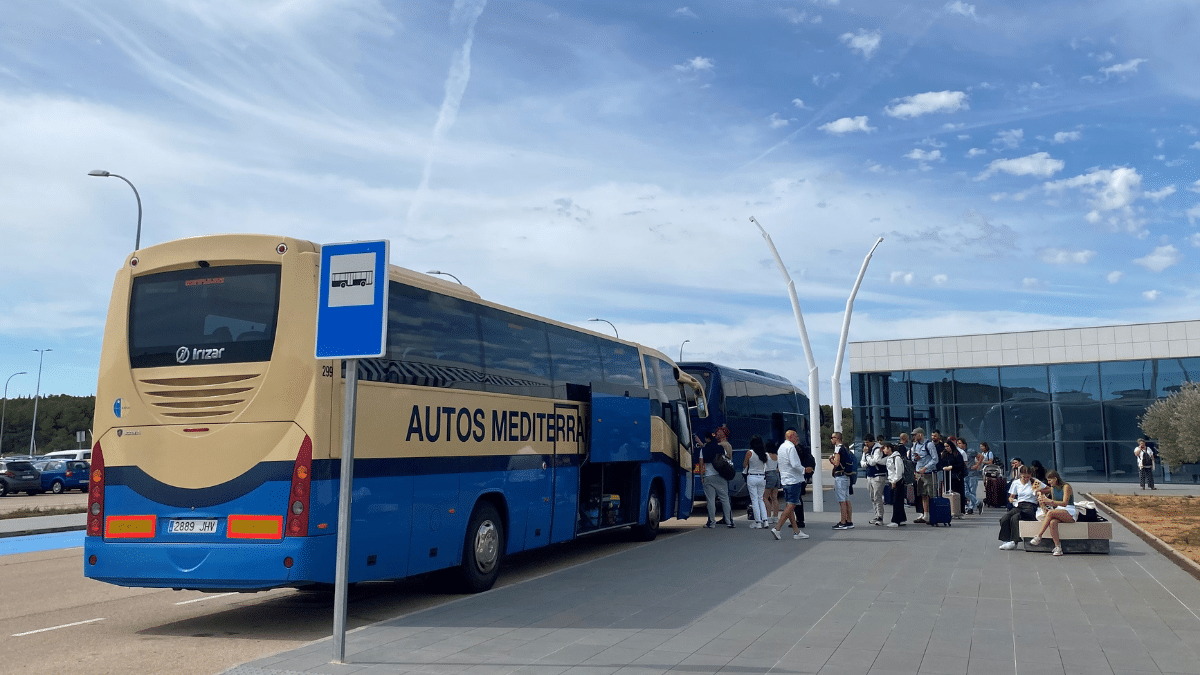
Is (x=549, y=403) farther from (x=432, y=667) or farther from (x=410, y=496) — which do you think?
(x=432, y=667)

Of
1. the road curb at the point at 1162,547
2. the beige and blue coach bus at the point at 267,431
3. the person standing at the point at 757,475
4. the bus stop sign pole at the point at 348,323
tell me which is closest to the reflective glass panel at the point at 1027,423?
the road curb at the point at 1162,547

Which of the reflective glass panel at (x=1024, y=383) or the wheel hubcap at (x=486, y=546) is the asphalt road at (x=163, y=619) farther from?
the reflective glass panel at (x=1024, y=383)

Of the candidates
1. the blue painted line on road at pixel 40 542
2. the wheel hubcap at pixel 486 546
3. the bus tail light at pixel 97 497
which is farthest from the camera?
the blue painted line on road at pixel 40 542

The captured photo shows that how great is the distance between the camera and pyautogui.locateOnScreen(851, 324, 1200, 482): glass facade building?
38.6 meters

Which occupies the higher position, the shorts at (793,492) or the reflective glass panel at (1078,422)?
the reflective glass panel at (1078,422)

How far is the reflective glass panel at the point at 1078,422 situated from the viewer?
39.1m

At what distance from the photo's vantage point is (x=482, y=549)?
34.6ft

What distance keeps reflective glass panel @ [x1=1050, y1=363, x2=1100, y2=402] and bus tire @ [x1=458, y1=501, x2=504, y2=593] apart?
35.7 meters

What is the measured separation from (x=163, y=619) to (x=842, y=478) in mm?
12289

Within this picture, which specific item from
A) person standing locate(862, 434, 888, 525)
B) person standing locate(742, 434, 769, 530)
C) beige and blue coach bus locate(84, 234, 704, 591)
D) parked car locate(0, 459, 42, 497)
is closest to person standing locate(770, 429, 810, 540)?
person standing locate(742, 434, 769, 530)

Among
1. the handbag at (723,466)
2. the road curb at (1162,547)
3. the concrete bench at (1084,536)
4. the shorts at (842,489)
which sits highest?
the handbag at (723,466)

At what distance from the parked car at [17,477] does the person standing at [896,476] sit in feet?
112

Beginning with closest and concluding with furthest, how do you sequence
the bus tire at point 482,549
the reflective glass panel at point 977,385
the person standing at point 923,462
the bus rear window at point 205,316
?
1. the bus rear window at point 205,316
2. the bus tire at point 482,549
3. the person standing at point 923,462
4. the reflective glass panel at point 977,385

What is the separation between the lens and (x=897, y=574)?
1141 centimetres
